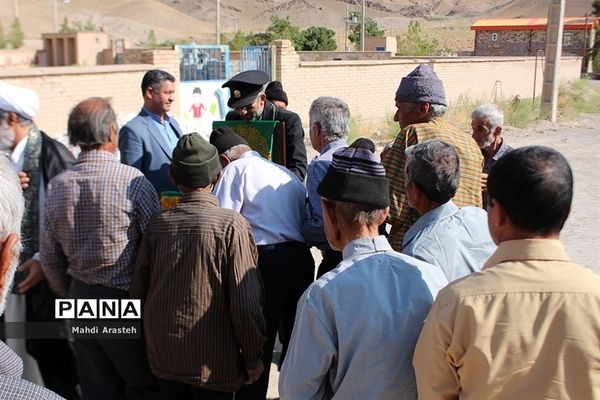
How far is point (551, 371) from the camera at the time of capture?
1.67 meters

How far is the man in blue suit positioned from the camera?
157 inches

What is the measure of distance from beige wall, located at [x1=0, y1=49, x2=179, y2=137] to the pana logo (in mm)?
8945

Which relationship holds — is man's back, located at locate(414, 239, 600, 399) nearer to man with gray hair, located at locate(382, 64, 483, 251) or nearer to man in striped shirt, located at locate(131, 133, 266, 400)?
man in striped shirt, located at locate(131, 133, 266, 400)

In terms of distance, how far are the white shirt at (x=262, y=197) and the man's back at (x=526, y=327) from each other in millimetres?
1649

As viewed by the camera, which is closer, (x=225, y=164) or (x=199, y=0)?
(x=225, y=164)

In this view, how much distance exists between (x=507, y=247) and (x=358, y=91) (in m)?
18.8

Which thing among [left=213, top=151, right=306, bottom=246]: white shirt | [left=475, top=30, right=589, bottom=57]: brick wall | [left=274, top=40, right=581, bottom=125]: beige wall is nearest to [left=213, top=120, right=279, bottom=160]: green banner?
[left=213, top=151, right=306, bottom=246]: white shirt

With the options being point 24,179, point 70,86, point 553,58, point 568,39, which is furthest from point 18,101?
point 568,39

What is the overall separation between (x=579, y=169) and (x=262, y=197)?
10.6 metres

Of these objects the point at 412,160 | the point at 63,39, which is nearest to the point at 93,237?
the point at 412,160

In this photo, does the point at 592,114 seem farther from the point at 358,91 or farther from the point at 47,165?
the point at 47,165

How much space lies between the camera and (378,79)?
20.8 m

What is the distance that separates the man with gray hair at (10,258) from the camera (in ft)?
4.00

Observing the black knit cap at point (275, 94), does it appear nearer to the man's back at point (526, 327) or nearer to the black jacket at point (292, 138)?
the black jacket at point (292, 138)
